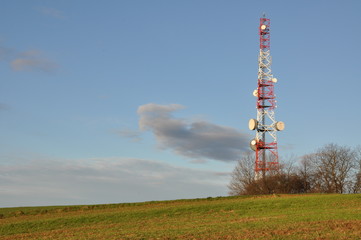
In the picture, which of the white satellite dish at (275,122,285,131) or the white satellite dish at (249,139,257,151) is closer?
the white satellite dish at (275,122,285,131)

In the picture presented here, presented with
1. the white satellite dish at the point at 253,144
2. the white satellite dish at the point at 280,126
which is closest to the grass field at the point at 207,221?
the white satellite dish at the point at 253,144

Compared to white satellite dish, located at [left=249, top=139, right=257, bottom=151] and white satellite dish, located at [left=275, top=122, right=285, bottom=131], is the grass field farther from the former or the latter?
white satellite dish, located at [left=275, top=122, right=285, bottom=131]

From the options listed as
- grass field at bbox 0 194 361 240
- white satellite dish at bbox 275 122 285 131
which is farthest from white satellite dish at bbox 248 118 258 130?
grass field at bbox 0 194 361 240

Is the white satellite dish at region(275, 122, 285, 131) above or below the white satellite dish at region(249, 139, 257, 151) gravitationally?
above

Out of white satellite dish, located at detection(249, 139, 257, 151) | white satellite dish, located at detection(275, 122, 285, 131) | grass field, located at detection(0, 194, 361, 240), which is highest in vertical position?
white satellite dish, located at detection(275, 122, 285, 131)

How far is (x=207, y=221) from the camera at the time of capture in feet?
111

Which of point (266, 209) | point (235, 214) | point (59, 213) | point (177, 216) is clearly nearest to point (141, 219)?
point (177, 216)

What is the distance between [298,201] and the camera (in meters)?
46.3

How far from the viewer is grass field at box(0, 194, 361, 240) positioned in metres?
23.0

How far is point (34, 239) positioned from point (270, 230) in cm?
1529

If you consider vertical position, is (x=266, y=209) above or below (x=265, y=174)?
below

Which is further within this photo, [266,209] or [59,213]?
[59,213]

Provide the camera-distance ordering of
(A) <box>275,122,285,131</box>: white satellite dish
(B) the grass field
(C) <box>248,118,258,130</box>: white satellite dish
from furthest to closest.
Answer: (C) <box>248,118,258,130</box>: white satellite dish → (A) <box>275,122,285,131</box>: white satellite dish → (B) the grass field

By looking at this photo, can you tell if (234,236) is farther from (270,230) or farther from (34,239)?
(34,239)
